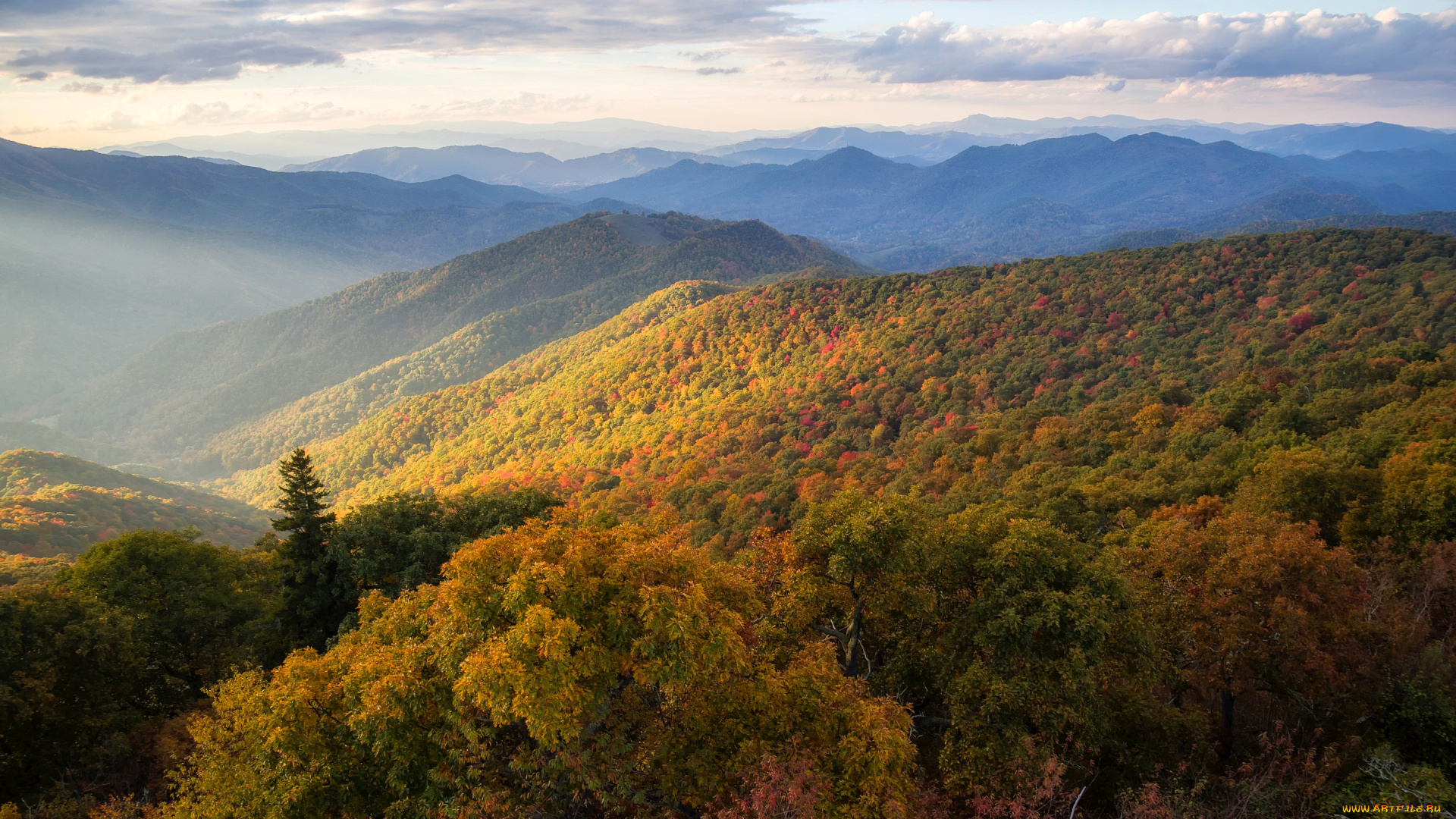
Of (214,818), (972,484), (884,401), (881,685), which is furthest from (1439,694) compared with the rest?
(884,401)

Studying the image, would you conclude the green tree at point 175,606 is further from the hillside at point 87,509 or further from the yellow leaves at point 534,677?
the hillside at point 87,509

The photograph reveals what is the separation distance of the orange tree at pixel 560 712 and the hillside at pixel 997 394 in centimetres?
1562

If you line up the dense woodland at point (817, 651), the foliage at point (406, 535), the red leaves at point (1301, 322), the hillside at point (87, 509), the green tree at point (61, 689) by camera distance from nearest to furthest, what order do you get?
the dense woodland at point (817, 651)
the green tree at point (61, 689)
the foliage at point (406, 535)
the red leaves at point (1301, 322)
the hillside at point (87, 509)

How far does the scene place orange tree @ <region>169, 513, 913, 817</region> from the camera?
43.5ft

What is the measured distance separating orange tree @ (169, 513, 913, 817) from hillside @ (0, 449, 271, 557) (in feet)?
157

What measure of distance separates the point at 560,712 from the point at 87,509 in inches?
4784

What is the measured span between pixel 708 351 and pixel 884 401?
47.3 metres

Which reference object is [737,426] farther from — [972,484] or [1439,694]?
[1439,694]

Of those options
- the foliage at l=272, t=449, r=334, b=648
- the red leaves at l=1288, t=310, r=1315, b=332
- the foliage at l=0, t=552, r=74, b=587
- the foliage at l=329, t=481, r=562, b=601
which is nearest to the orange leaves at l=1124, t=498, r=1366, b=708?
the foliage at l=329, t=481, r=562, b=601

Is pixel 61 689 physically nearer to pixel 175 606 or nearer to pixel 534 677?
pixel 175 606

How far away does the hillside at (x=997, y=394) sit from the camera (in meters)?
44.7

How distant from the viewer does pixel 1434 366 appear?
45062 millimetres

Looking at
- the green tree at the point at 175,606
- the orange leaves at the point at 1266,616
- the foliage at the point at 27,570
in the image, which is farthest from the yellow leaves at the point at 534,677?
the foliage at the point at 27,570

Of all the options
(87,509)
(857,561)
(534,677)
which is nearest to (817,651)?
(857,561)
